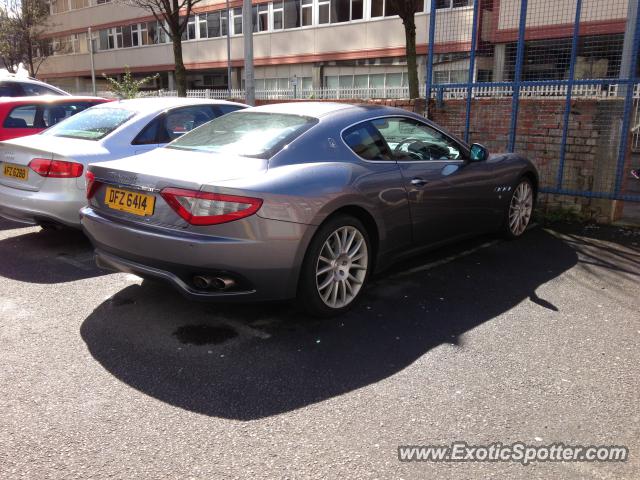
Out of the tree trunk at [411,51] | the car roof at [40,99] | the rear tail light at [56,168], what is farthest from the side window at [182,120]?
the tree trunk at [411,51]

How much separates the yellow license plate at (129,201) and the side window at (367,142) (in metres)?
1.49

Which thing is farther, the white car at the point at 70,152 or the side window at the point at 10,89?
the side window at the point at 10,89

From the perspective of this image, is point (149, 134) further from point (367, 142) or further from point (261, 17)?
point (261, 17)

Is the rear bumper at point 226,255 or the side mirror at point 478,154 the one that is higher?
the side mirror at point 478,154

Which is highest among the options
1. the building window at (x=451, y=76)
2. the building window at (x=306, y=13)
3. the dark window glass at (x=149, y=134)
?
the building window at (x=306, y=13)

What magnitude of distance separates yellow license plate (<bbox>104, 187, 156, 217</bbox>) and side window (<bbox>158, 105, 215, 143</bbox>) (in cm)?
217

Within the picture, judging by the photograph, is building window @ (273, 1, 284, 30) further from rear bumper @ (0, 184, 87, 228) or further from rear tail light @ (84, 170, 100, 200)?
rear tail light @ (84, 170, 100, 200)

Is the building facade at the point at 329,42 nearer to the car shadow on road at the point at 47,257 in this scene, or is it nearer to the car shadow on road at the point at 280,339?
the car shadow on road at the point at 280,339

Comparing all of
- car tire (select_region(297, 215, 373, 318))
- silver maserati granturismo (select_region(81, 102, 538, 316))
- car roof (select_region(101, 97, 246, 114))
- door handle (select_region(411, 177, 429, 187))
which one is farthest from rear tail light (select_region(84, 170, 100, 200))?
door handle (select_region(411, 177, 429, 187))

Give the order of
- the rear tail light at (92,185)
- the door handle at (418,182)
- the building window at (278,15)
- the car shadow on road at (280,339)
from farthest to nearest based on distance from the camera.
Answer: the building window at (278,15), the door handle at (418,182), the rear tail light at (92,185), the car shadow on road at (280,339)

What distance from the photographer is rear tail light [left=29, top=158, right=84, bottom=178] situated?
5.42 metres

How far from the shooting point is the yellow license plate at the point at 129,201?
3.77 metres

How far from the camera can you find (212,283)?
12.0ft

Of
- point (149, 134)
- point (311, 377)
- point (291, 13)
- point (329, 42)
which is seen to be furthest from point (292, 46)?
point (311, 377)
